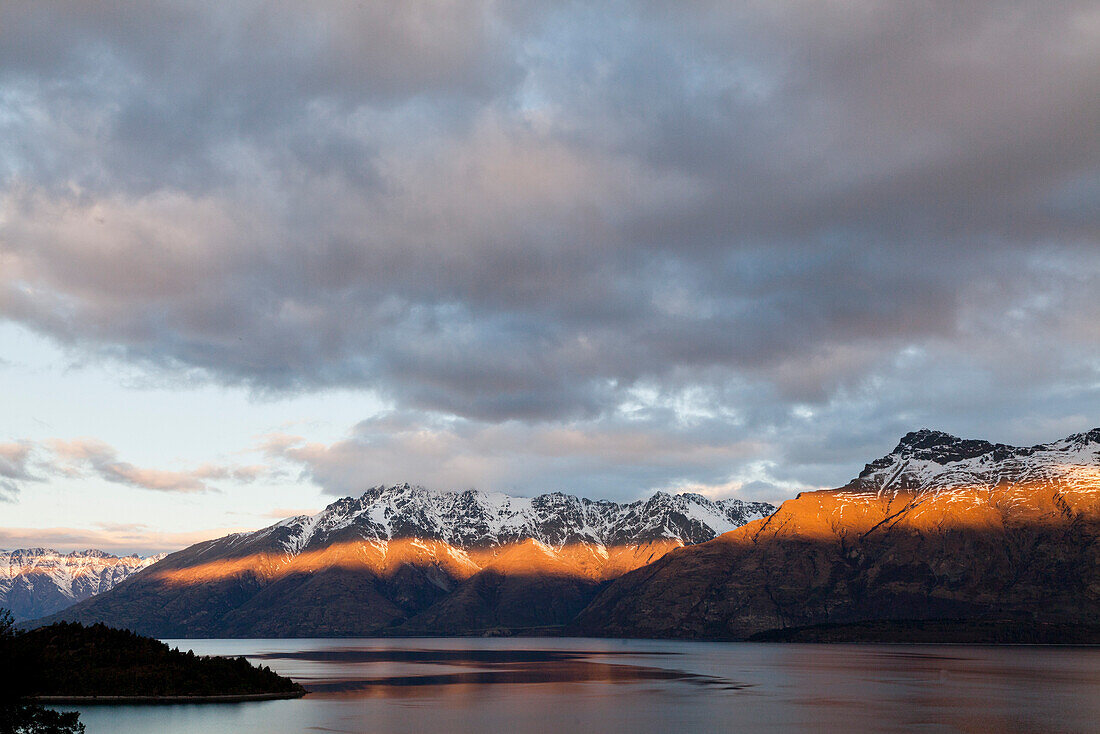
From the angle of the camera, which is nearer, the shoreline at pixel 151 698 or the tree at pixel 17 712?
the tree at pixel 17 712

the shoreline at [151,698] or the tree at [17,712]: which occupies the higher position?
the tree at [17,712]

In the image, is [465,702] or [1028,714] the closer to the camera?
[1028,714]

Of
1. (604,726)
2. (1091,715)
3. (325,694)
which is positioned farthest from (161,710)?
(1091,715)

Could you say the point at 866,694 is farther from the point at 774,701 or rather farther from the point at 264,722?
the point at 264,722

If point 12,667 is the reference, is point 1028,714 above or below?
below

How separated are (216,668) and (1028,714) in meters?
138

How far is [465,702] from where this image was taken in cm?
16738

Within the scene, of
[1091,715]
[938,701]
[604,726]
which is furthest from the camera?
[938,701]

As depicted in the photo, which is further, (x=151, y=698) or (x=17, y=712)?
(x=151, y=698)

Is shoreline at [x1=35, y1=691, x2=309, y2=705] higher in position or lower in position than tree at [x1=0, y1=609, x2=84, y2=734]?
lower

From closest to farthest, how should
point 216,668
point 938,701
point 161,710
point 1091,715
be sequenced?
point 1091,715, point 161,710, point 938,701, point 216,668

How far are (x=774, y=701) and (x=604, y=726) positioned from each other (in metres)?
51.6

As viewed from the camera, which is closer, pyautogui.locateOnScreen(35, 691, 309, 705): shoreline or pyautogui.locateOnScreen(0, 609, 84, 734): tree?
pyautogui.locateOnScreen(0, 609, 84, 734): tree

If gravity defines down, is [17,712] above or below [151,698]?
above
